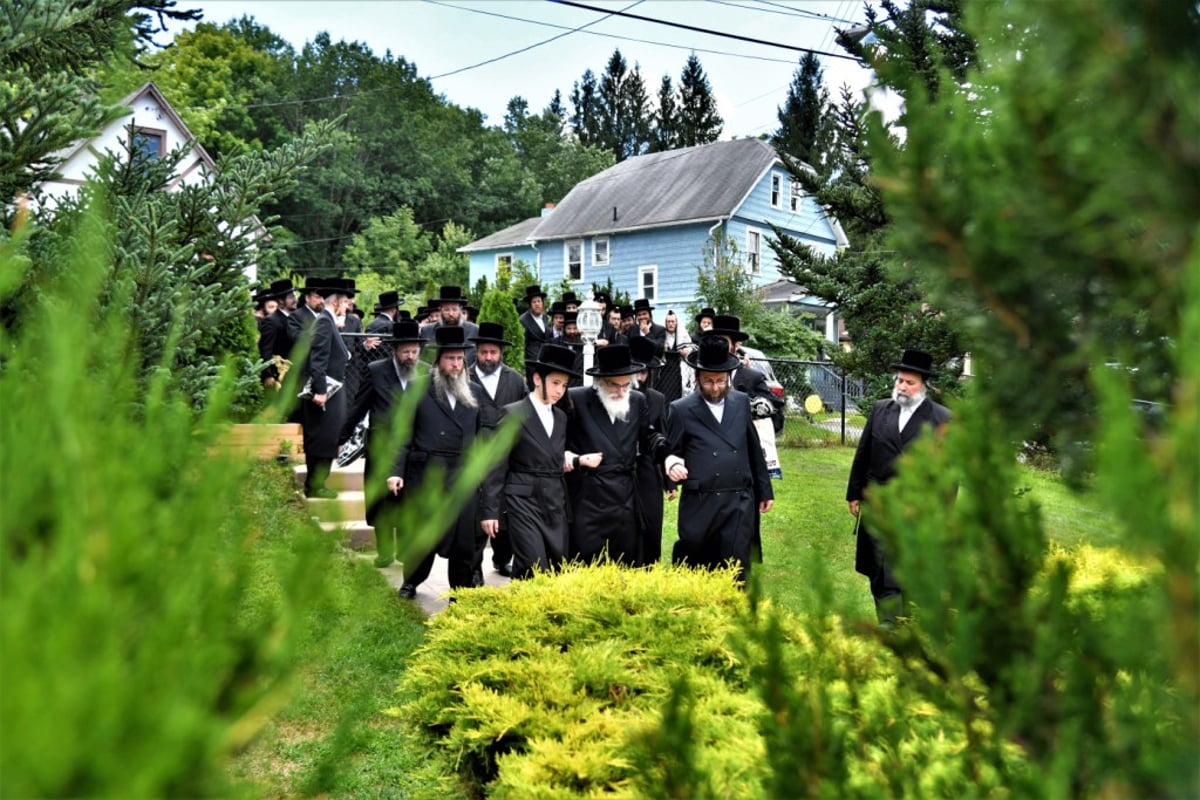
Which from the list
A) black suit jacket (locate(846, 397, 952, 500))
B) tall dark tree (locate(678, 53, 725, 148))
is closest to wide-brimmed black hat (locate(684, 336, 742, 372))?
black suit jacket (locate(846, 397, 952, 500))

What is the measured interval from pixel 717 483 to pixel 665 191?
35.3m

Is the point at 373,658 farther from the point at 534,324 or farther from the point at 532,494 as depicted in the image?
the point at 534,324

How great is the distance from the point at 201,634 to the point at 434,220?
64995 millimetres

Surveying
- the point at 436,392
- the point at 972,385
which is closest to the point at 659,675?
the point at 972,385

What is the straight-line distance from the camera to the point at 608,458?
25.6 ft

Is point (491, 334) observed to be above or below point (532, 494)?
above

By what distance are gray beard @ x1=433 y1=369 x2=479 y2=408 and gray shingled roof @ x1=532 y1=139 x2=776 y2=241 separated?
95.5ft

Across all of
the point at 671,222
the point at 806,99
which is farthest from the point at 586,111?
the point at 671,222

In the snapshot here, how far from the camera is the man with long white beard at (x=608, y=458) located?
775cm

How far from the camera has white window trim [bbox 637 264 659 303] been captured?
128 feet

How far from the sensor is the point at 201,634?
117 cm

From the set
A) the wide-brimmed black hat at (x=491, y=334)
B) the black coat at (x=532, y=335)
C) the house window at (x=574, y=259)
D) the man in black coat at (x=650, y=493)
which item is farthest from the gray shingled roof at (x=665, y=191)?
the man in black coat at (x=650, y=493)

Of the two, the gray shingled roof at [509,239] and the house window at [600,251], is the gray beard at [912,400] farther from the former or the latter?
the gray shingled roof at [509,239]

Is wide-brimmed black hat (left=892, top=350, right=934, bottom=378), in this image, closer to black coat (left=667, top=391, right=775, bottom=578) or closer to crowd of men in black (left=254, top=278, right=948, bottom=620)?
crowd of men in black (left=254, top=278, right=948, bottom=620)
